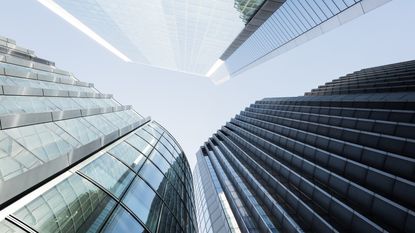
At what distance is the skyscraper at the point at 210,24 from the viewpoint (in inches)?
1702

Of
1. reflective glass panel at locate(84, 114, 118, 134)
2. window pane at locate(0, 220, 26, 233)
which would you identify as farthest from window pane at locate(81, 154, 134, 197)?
window pane at locate(0, 220, 26, 233)

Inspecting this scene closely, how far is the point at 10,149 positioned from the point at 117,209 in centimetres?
391

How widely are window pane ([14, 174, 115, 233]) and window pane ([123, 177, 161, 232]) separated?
145 centimetres

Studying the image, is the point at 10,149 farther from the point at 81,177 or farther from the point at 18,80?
the point at 18,80

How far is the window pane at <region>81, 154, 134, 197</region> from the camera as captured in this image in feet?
33.7

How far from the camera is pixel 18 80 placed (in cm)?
1462

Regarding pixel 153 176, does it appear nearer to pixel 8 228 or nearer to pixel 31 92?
pixel 31 92

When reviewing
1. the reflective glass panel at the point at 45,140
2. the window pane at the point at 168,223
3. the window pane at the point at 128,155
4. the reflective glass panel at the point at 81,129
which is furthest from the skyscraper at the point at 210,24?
the reflective glass panel at the point at 45,140

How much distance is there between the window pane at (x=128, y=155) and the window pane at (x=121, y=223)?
3283mm

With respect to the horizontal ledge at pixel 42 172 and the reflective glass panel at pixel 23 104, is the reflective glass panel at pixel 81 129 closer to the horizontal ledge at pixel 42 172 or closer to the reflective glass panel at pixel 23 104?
the horizontal ledge at pixel 42 172

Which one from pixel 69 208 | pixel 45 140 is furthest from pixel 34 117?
pixel 69 208

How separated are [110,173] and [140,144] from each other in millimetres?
6681

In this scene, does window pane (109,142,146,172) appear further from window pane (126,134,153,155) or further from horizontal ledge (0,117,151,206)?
horizontal ledge (0,117,151,206)

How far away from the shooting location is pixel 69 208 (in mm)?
8031
